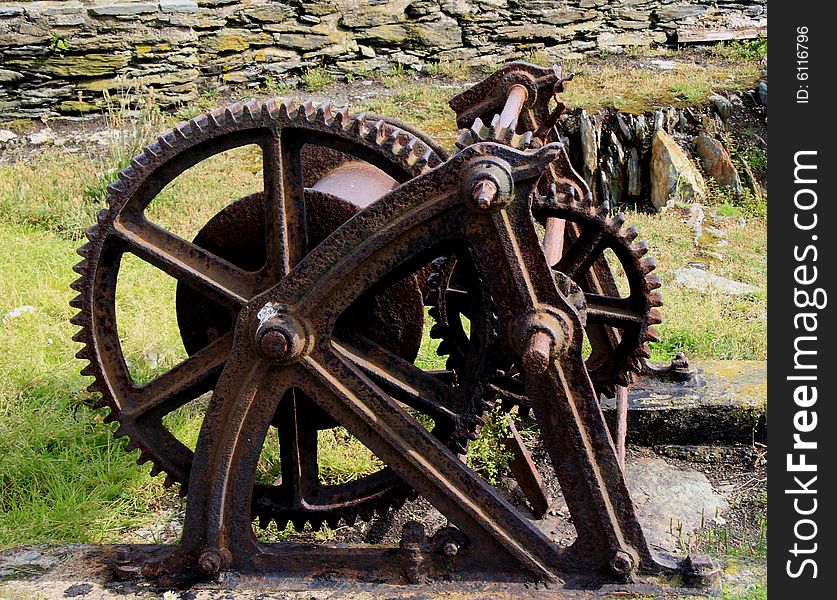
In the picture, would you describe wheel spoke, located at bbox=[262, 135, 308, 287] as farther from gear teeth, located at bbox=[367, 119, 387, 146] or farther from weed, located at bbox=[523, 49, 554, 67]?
weed, located at bbox=[523, 49, 554, 67]

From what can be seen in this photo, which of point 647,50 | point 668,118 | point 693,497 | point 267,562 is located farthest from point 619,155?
point 267,562

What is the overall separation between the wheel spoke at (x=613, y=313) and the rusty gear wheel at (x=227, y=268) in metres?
0.67

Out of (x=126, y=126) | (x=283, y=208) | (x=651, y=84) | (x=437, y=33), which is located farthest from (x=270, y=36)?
(x=283, y=208)

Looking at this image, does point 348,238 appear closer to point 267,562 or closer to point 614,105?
point 267,562

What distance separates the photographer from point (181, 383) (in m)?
3.03

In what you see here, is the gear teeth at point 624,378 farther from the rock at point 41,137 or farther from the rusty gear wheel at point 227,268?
the rock at point 41,137

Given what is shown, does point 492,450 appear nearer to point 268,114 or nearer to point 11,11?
point 268,114

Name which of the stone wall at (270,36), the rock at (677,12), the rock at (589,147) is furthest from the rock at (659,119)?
the rock at (677,12)

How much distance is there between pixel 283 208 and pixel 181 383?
2.32ft

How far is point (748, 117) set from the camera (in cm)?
903

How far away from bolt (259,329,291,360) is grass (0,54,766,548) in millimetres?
993

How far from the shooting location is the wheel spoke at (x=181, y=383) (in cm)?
297

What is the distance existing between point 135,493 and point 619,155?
5829 millimetres

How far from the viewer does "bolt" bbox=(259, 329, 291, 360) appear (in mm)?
2637
